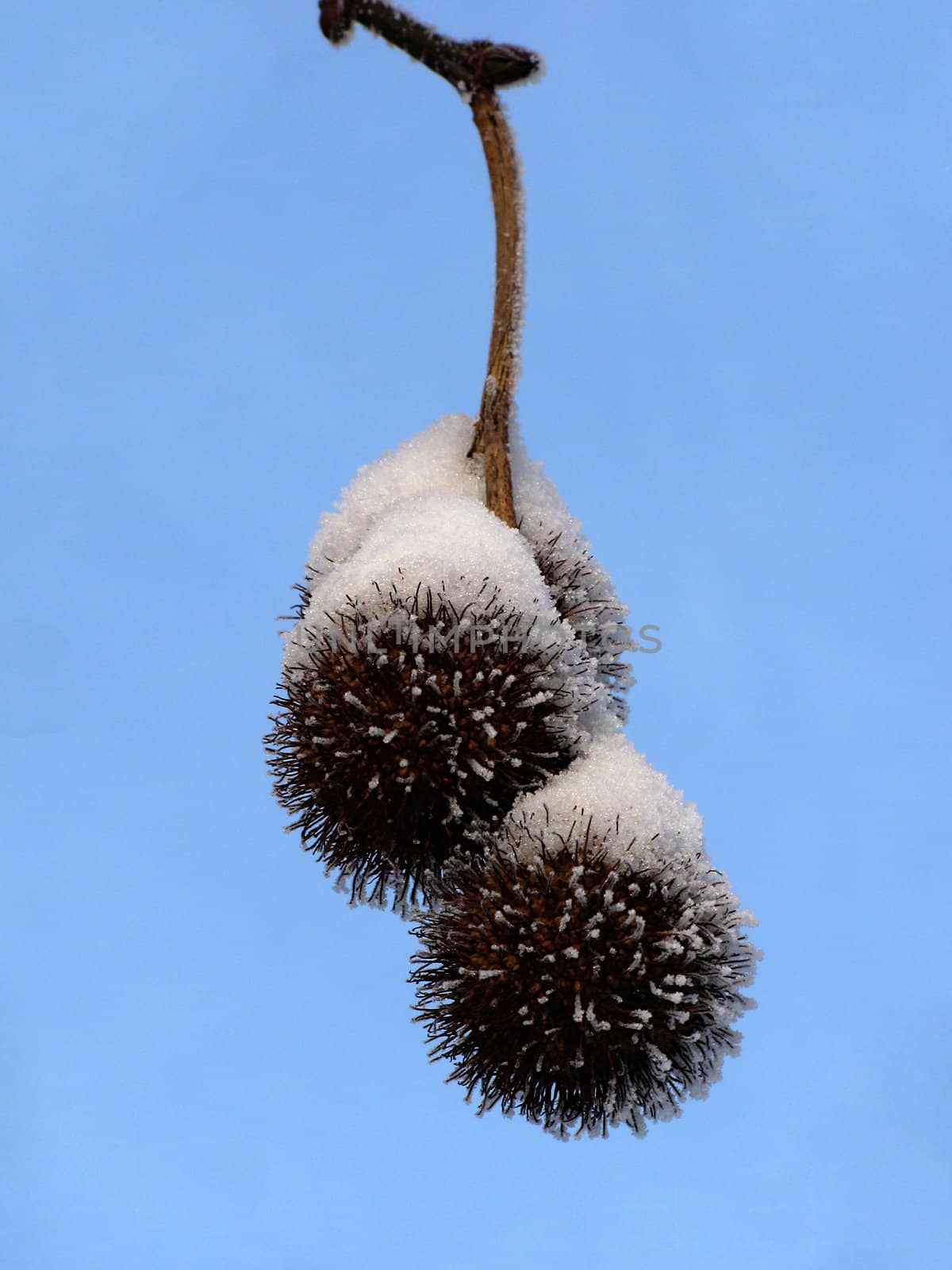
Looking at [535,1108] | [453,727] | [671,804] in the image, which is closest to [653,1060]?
[535,1108]

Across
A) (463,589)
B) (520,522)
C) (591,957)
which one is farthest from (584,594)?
(591,957)

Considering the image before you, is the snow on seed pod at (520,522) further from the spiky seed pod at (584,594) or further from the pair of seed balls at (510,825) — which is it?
the pair of seed balls at (510,825)

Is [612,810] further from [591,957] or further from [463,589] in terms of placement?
[463,589]

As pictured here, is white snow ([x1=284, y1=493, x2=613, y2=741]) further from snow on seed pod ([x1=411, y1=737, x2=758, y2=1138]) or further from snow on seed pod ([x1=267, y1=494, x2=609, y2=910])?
snow on seed pod ([x1=411, y1=737, x2=758, y2=1138])

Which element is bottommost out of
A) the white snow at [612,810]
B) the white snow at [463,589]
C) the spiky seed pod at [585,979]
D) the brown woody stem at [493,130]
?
the spiky seed pod at [585,979]

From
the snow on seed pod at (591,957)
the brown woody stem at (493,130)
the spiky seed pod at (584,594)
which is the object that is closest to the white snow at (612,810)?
the snow on seed pod at (591,957)
